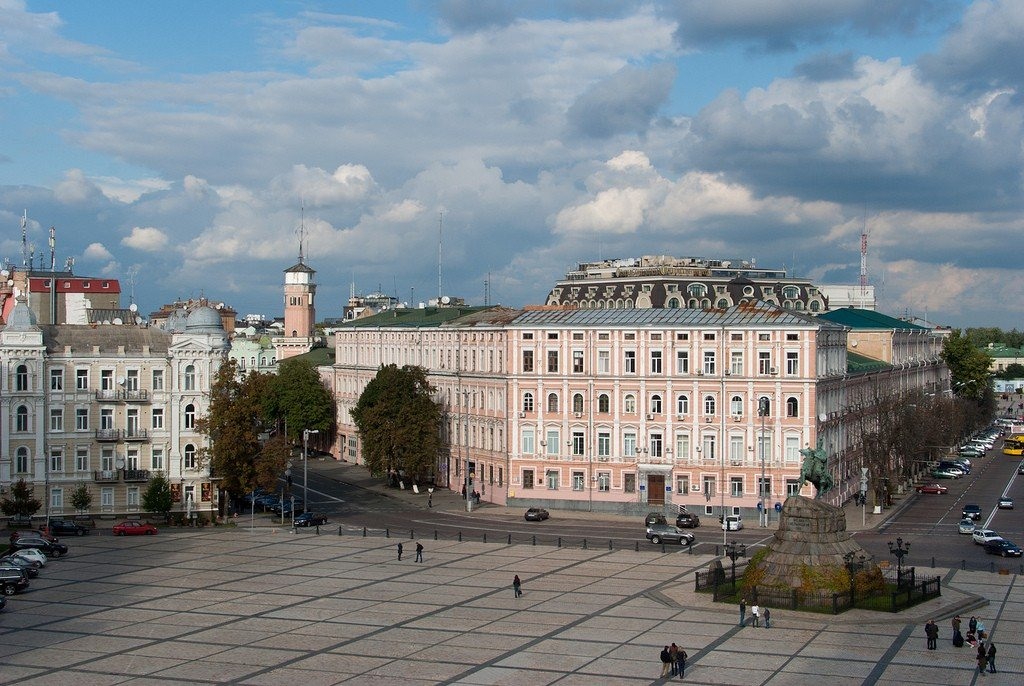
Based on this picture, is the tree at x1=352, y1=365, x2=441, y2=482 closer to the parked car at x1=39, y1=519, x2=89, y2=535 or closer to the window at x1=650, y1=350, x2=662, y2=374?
the window at x1=650, y1=350, x2=662, y2=374

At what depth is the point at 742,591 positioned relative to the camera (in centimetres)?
6231

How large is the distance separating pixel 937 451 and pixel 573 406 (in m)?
60.9

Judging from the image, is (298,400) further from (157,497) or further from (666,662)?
(666,662)

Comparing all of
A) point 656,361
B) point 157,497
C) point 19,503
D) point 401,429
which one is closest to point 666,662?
point 656,361

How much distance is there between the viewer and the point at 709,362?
96188 mm

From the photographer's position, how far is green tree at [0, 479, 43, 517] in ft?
291

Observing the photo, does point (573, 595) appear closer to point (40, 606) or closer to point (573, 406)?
point (40, 606)

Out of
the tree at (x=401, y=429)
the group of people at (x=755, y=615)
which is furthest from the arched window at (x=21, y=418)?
the group of people at (x=755, y=615)

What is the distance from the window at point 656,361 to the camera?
97500mm

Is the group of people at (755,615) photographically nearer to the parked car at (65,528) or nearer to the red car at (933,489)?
the parked car at (65,528)

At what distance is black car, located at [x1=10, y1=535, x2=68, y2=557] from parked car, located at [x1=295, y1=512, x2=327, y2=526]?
60.9 ft

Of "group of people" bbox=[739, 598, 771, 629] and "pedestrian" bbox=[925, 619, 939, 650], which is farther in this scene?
"group of people" bbox=[739, 598, 771, 629]

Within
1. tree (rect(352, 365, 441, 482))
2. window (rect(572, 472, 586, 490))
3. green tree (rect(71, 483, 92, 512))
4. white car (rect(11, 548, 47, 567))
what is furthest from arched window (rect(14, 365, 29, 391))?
window (rect(572, 472, 586, 490))

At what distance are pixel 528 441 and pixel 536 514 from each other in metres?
8.59
